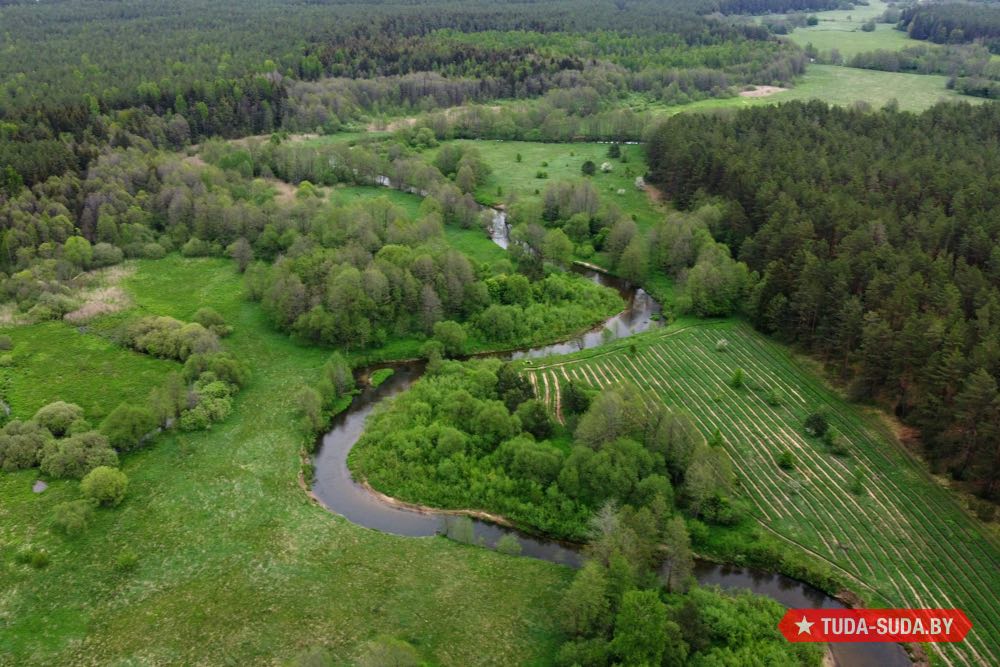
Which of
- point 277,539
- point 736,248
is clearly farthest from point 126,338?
point 736,248

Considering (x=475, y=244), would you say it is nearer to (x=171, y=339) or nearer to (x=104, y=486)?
(x=171, y=339)

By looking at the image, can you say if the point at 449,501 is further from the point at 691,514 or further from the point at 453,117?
the point at 453,117

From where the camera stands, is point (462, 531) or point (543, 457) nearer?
point (462, 531)

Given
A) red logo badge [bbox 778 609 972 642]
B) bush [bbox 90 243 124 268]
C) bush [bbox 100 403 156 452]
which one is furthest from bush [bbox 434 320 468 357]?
bush [bbox 90 243 124 268]

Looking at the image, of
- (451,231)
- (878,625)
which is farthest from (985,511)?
(451,231)

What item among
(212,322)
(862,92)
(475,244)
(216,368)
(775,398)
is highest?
(862,92)

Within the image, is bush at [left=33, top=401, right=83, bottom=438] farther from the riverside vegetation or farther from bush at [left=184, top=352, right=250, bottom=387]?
bush at [left=184, top=352, right=250, bottom=387]
